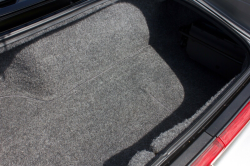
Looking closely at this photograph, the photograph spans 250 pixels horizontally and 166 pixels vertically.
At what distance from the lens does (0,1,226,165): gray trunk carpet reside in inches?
42.6

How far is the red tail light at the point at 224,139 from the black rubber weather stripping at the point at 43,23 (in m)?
0.92

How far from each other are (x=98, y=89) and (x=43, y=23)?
1.73 feet

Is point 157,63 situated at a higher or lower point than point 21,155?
higher

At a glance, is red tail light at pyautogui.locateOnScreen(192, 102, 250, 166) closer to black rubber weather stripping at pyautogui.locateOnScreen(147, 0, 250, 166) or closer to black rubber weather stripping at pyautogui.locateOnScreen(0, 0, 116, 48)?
black rubber weather stripping at pyautogui.locateOnScreen(147, 0, 250, 166)

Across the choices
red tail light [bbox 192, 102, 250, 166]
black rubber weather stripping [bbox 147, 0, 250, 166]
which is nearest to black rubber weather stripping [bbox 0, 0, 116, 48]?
black rubber weather stripping [bbox 147, 0, 250, 166]

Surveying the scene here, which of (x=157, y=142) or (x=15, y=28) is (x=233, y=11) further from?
(x=15, y=28)

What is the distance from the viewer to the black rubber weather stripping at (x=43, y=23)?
965mm

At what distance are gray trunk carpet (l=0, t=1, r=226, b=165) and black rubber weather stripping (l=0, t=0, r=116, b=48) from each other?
0.09 m

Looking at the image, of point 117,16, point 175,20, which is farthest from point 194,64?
point 117,16

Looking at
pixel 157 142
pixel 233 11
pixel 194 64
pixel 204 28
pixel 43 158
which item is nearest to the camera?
pixel 157 142

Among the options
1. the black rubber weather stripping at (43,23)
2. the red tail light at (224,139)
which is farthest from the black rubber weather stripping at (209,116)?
the black rubber weather stripping at (43,23)

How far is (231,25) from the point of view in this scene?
3.02 ft

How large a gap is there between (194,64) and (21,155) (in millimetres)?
1246

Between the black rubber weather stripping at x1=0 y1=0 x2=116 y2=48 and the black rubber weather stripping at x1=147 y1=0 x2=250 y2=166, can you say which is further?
the black rubber weather stripping at x1=0 y1=0 x2=116 y2=48
